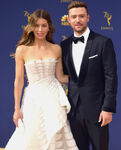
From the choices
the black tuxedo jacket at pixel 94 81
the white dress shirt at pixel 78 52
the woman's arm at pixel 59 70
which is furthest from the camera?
the woman's arm at pixel 59 70

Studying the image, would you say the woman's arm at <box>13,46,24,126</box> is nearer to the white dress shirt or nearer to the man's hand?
the white dress shirt

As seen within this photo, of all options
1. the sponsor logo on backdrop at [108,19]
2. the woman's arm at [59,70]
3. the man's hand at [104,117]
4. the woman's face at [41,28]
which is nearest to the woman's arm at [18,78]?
the woman's face at [41,28]

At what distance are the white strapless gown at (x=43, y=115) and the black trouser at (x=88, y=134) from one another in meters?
0.06

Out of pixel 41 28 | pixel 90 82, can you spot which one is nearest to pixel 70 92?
pixel 90 82

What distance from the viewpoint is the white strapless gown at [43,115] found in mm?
1974

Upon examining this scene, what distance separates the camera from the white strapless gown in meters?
1.97

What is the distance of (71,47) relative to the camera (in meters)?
Answer: 2.09

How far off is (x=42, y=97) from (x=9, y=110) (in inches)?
62.1

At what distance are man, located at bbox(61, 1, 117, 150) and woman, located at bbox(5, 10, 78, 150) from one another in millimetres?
94

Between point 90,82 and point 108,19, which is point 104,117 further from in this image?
point 108,19

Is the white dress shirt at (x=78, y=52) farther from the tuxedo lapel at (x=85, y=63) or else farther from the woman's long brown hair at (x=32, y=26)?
the woman's long brown hair at (x=32, y=26)

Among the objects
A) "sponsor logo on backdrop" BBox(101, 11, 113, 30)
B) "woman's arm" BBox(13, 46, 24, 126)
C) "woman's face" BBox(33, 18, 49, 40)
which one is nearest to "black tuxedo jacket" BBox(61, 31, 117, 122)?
"woman's face" BBox(33, 18, 49, 40)

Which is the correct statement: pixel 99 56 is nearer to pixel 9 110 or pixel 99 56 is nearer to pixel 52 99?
pixel 52 99

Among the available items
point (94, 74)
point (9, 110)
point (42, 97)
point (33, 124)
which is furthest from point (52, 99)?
point (9, 110)
